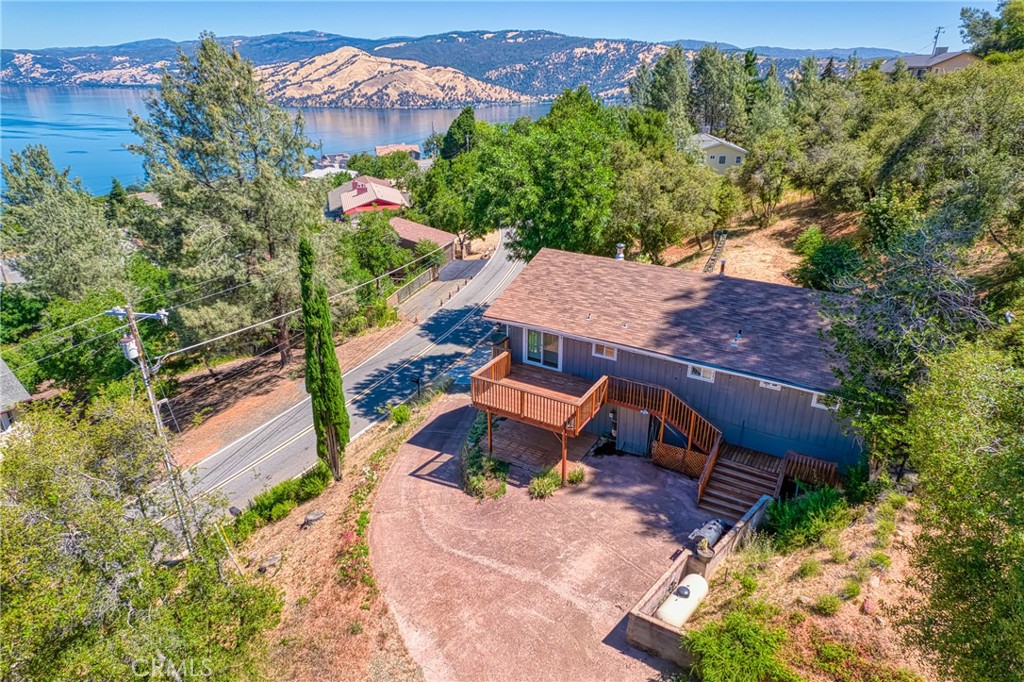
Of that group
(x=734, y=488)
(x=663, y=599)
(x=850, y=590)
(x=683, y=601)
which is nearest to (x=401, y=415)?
(x=734, y=488)

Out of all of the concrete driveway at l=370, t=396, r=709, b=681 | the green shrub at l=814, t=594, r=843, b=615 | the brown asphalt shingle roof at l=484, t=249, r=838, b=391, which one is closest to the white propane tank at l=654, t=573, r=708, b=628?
the concrete driveway at l=370, t=396, r=709, b=681

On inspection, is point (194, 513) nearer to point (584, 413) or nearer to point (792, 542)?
point (584, 413)

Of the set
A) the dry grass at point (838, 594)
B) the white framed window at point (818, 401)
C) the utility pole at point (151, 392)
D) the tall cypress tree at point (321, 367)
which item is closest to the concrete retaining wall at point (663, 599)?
the dry grass at point (838, 594)

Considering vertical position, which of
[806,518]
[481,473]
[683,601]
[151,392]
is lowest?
[481,473]

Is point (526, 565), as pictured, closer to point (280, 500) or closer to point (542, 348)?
point (542, 348)

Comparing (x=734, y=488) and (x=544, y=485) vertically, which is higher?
(x=734, y=488)

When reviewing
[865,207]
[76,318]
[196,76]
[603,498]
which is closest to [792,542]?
[603,498]

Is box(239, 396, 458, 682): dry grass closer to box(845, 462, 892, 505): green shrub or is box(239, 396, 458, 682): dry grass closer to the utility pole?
the utility pole
